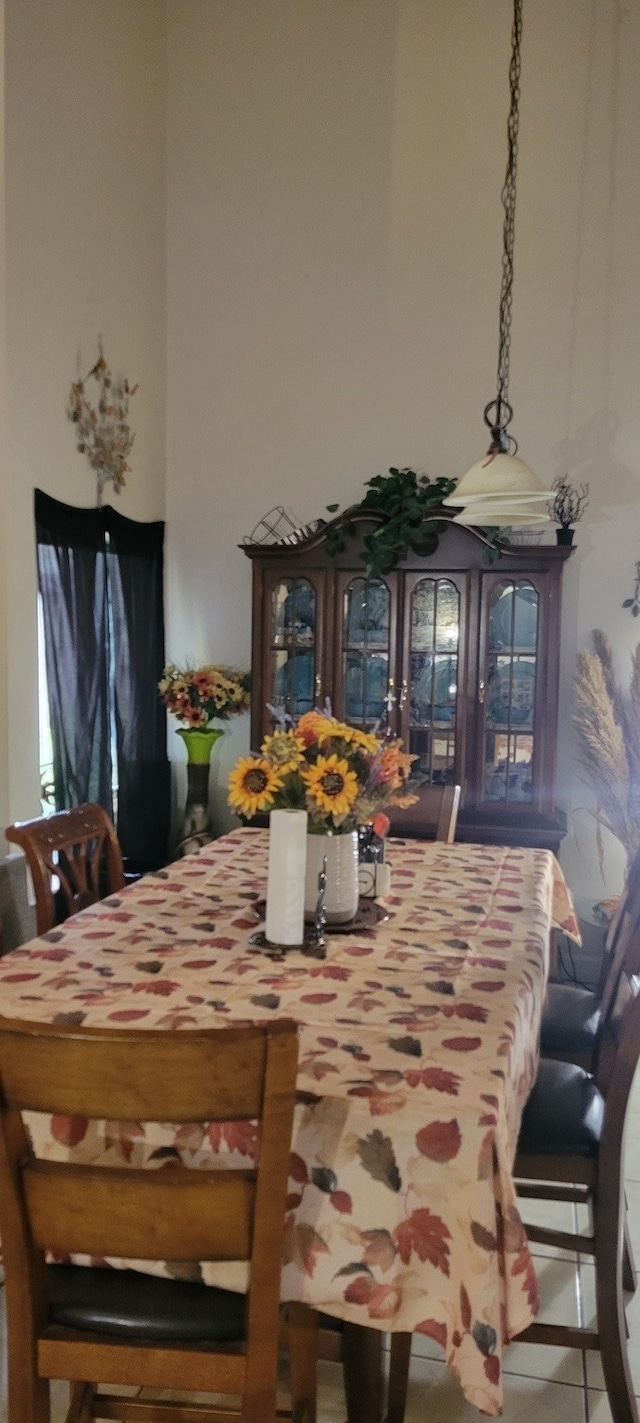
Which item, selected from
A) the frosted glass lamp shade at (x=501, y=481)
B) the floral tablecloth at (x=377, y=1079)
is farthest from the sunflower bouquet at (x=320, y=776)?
the frosted glass lamp shade at (x=501, y=481)

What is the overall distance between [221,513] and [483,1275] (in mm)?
3818

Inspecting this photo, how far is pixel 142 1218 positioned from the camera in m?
1.24

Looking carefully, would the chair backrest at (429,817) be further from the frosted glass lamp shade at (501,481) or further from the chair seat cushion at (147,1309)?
the chair seat cushion at (147,1309)

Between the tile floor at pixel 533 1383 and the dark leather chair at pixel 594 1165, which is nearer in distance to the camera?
the dark leather chair at pixel 594 1165

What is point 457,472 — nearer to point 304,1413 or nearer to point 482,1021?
point 482,1021

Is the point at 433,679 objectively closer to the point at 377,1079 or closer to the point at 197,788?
the point at 197,788

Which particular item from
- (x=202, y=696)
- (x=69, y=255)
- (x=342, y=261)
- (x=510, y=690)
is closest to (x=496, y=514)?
(x=510, y=690)

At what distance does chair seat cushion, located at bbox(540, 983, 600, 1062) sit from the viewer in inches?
90.8

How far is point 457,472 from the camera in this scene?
443 centimetres

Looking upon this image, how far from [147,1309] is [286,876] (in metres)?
0.75

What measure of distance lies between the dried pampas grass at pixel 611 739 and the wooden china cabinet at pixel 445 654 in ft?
0.47

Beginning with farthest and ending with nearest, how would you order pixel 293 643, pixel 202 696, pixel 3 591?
pixel 202 696, pixel 293 643, pixel 3 591

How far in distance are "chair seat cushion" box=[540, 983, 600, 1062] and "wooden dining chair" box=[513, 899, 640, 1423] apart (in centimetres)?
32

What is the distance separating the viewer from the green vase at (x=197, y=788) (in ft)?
14.7
